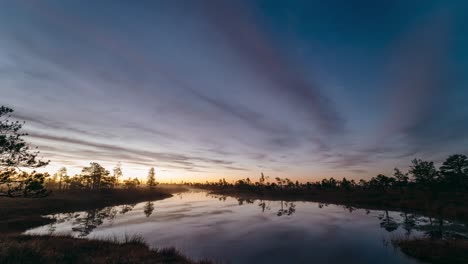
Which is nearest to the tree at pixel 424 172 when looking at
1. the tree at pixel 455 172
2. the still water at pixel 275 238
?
the tree at pixel 455 172

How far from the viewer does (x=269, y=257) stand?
2480 centimetres

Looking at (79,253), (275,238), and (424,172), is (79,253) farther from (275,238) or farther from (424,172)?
(424,172)

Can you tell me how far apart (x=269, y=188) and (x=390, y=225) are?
131814 millimetres

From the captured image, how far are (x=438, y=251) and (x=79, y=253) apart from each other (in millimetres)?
35601

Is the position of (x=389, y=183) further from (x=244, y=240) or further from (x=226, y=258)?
(x=226, y=258)

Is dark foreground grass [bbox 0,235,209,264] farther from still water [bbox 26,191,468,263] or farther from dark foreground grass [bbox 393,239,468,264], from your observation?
dark foreground grass [bbox 393,239,468,264]

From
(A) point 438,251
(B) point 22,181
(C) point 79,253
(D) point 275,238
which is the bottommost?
(D) point 275,238

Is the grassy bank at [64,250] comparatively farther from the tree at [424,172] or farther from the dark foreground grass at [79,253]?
the tree at [424,172]

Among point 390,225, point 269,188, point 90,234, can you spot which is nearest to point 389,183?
point 269,188

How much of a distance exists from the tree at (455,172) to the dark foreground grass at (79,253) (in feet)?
377

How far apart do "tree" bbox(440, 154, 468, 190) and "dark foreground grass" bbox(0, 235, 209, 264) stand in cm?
11492

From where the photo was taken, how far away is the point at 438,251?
76.3 feet

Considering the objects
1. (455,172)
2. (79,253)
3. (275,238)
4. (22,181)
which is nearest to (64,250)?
(79,253)

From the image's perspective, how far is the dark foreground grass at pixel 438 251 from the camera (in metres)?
21.6
